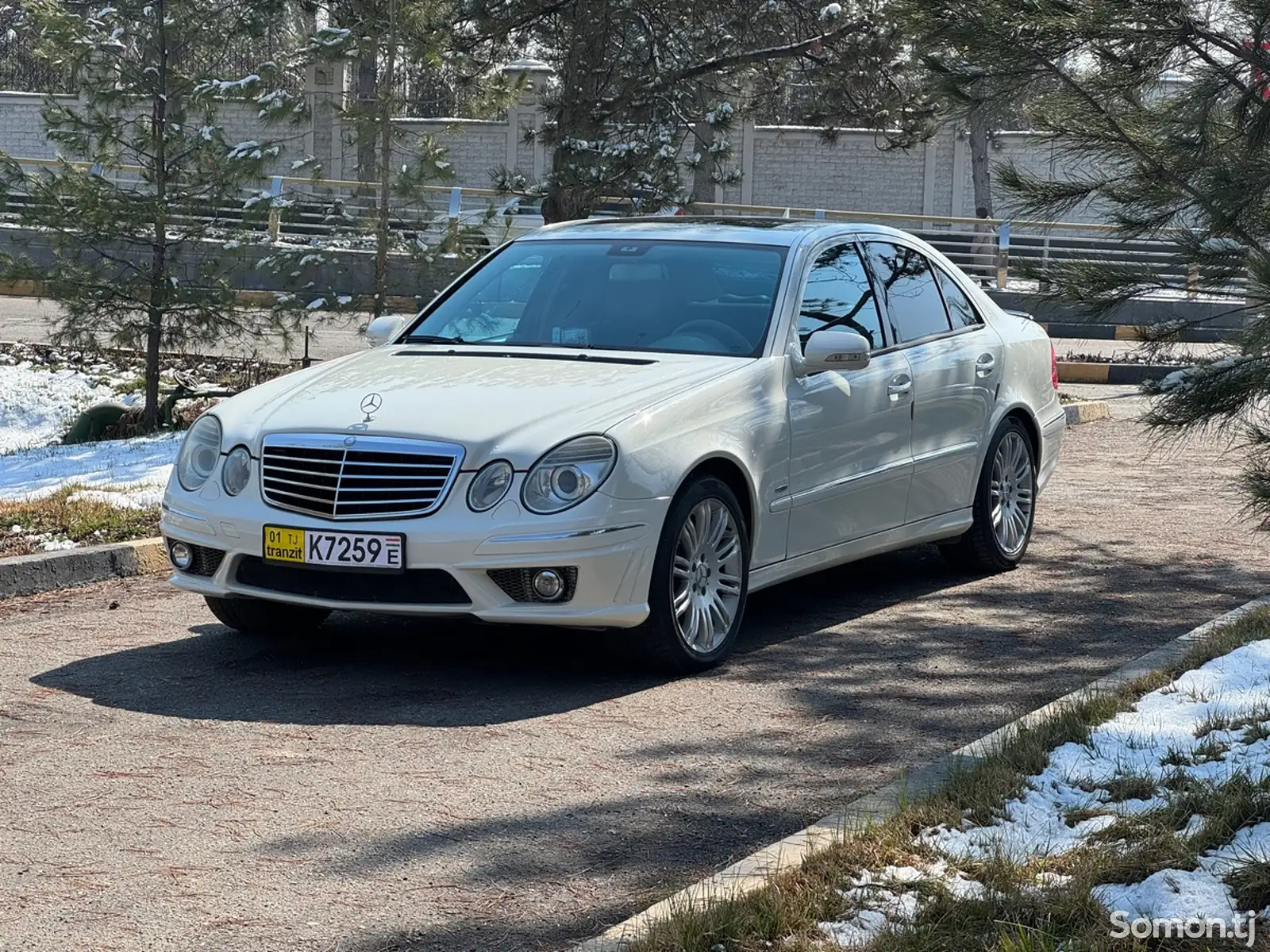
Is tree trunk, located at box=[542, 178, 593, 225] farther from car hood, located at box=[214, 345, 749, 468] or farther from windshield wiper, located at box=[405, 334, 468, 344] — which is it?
car hood, located at box=[214, 345, 749, 468]

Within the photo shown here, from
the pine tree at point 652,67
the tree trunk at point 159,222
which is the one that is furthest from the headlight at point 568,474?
the pine tree at point 652,67

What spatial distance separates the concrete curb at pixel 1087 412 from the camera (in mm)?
14766

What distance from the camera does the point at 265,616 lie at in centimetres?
683

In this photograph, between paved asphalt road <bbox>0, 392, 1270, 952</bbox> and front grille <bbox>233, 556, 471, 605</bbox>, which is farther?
front grille <bbox>233, 556, 471, 605</bbox>

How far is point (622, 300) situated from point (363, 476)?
167 cm

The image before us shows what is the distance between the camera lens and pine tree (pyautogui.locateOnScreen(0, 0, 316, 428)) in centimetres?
1260

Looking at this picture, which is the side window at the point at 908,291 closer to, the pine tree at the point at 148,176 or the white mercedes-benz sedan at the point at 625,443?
the white mercedes-benz sedan at the point at 625,443

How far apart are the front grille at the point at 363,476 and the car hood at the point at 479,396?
0.05 meters

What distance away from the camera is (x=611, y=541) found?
19.5ft

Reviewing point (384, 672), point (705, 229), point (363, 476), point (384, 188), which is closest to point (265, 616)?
point (384, 672)

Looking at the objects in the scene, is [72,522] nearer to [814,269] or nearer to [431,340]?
[431,340]

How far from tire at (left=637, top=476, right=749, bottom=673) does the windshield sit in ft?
2.54

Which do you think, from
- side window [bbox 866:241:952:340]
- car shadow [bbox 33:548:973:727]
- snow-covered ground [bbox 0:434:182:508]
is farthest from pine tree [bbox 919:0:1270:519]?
snow-covered ground [bbox 0:434:182:508]

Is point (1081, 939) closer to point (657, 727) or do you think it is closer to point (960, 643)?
point (657, 727)
